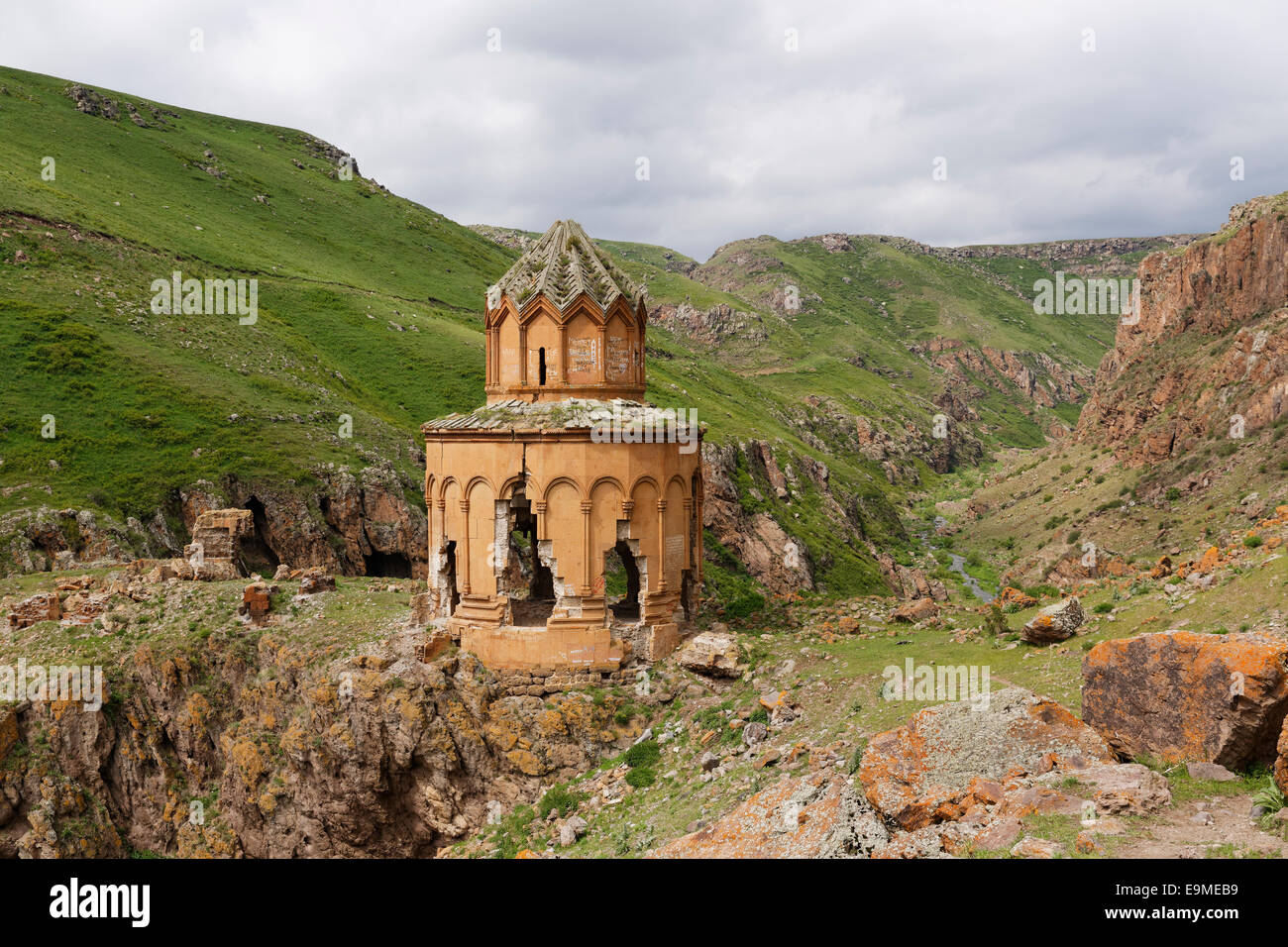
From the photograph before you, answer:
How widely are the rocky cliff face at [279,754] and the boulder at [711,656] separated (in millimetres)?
1701

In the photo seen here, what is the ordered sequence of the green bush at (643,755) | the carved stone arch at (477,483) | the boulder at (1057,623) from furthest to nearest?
the carved stone arch at (477,483), the green bush at (643,755), the boulder at (1057,623)

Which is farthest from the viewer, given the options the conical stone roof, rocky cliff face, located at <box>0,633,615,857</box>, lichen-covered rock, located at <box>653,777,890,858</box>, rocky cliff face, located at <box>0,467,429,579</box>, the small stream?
the small stream

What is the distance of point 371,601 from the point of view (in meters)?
20.6

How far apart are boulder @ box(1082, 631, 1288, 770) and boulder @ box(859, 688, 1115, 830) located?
37 centimetres

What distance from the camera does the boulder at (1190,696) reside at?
8.20 m

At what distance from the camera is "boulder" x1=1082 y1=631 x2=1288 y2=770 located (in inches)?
323

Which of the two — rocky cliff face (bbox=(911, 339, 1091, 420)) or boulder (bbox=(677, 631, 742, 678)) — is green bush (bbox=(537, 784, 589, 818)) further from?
rocky cliff face (bbox=(911, 339, 1091, 420))

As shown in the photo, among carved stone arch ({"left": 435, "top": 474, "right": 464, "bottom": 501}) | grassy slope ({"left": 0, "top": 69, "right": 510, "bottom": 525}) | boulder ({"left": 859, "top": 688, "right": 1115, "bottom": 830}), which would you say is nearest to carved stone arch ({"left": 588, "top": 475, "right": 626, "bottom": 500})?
carved stone arch ({"left": 435, "top": 474, "right": 464, "bottom": 501})

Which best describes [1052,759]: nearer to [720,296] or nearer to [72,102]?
[72,102]

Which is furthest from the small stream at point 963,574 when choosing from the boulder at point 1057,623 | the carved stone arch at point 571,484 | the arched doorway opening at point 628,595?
the carved stone arch at point 571,484

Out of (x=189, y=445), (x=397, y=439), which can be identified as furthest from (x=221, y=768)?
(x=397, y=439)

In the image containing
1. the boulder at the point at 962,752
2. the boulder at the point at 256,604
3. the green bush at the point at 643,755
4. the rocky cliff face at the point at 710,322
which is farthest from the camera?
the rocky cliff face at the point at 710,322

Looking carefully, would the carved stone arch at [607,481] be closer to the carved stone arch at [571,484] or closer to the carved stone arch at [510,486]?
the carved stone arch at [571,484]

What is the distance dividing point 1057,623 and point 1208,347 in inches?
2496
